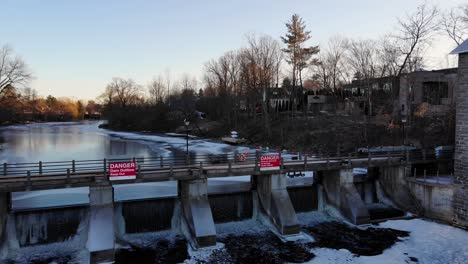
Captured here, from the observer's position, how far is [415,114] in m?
46.2

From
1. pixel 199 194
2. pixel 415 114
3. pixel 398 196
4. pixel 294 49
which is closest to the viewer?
pixel 199 194

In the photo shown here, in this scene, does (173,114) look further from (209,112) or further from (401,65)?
(401,65)

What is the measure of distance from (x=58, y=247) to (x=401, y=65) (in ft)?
152

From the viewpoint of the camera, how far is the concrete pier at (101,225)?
17.3 m

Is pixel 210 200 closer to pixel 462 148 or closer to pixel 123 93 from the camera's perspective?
pixel 462 148

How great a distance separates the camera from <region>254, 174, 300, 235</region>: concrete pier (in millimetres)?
21608

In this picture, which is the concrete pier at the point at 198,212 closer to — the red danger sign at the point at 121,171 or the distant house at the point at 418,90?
the red danger sign at the point at 121,171

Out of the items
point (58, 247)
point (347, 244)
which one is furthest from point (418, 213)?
point (58, 247)

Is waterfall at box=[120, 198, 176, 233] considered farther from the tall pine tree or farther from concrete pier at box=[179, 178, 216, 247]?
the tall pine tree

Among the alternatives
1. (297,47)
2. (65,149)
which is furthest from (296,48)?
(65,149)

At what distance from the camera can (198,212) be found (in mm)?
20344

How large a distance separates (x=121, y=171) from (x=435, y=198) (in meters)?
20.7

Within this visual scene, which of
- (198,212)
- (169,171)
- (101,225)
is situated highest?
(169,171)

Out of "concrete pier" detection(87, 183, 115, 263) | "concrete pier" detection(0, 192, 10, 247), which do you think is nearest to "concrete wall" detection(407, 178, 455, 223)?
"concrete pier" detection(87, 183, 115, 263)
